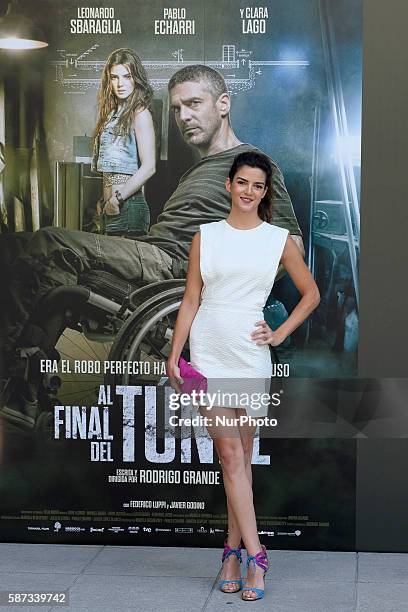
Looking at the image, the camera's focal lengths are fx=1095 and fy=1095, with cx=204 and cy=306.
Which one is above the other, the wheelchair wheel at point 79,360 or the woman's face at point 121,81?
the woman's face at point 121,81

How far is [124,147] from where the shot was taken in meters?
5.59

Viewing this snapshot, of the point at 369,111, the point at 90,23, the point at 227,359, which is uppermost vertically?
the point at 90,23

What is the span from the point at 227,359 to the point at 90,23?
1.98 m

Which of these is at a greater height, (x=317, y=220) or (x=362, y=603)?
(x=317, y=220)

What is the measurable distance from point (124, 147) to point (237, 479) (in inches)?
72.3

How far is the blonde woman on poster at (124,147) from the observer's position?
5566mm

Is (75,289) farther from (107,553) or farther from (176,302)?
(107,553)

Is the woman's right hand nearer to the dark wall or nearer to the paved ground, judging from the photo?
the paved ground

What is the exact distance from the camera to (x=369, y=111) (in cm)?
540

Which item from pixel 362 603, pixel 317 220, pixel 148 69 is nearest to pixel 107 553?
pixel 362 603

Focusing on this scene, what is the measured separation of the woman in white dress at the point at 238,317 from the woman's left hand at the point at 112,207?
0.90 metres

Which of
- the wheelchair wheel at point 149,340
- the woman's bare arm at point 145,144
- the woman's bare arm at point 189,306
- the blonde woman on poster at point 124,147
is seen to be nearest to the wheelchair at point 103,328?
the wheelchair wheel at point 149,340

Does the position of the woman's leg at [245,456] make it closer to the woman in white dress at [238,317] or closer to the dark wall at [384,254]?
the woman in white dress at [238,317]

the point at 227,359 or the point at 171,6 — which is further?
the point at 171,6
